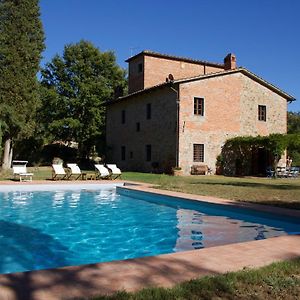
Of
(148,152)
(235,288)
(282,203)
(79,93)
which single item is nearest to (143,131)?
(148,152)

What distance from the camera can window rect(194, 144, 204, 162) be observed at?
23.9m

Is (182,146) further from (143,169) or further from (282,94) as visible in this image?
(282,94)

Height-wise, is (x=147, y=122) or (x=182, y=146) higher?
A: (x=147, y=122)

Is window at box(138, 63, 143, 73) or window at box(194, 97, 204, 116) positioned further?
window at box(138, 63, 143, 73)

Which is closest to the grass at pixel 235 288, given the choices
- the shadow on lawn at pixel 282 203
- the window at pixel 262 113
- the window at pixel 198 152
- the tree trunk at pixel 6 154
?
the shadow on lawn at pixel 282 203

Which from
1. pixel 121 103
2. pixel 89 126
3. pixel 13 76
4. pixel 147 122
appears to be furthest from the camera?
pixel 89 126

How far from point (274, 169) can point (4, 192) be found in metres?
16.9

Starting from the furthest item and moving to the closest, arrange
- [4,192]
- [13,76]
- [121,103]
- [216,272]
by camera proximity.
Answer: [121,103] → [13,76] → [4,192] → [216,272]

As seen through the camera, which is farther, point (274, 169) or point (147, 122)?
point (147, 122)

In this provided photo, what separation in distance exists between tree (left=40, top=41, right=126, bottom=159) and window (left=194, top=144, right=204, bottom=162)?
42.3ft

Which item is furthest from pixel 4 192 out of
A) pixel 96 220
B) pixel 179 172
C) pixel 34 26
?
pixel 34 26

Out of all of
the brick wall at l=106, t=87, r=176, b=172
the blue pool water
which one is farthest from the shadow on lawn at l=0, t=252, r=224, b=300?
the brick wall at l=106, t=87, r=176, b=172

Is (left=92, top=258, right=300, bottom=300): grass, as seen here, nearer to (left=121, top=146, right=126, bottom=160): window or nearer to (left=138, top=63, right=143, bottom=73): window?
(left=121, top=146, right=126, bottom=160): window

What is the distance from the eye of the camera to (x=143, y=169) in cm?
2667
